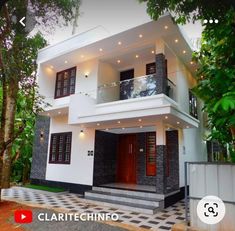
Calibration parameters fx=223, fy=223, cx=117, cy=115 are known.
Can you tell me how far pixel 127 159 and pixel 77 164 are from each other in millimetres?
2564

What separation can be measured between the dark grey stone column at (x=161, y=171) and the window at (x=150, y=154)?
67.2 inches

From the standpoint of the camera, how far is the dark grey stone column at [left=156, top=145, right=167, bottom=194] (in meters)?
8.46

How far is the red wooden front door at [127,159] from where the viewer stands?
1134cm

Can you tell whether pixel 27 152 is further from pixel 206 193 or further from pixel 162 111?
pixel 206 193

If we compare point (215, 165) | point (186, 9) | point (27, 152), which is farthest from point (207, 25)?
point (27, 152)

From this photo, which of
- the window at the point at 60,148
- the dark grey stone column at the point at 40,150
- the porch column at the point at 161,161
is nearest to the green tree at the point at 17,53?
the window at the point at 60,148

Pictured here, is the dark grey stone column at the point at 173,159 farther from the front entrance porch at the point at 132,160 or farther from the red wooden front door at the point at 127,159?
the red wooden front door at the point at 127,159

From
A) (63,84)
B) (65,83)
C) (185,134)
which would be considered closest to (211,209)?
(185,134)

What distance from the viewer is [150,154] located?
10.7 meters

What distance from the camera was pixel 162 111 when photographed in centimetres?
777

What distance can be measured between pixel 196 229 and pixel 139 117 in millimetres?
4505

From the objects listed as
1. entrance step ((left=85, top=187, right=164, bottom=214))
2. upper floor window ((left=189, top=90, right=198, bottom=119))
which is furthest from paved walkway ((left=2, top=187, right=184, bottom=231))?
upper floor window ((left=189, top=90, right=198, bottom=119))

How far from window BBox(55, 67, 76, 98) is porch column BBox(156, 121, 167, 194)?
5.49 m

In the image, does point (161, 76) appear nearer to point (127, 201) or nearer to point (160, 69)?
point (160, 69)
